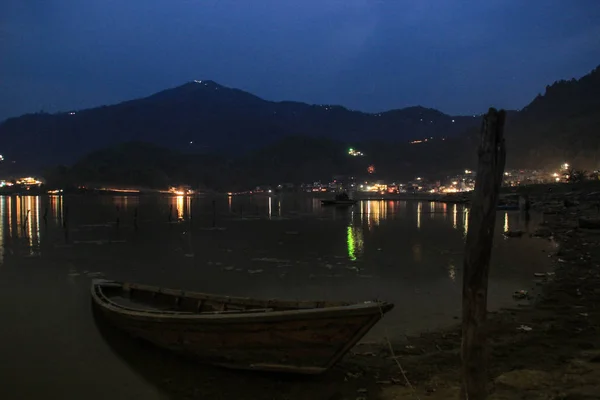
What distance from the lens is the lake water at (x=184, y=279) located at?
931 centimetres

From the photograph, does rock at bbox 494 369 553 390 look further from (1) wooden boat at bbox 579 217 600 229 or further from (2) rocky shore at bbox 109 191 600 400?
(1) wooden boat at bbox 579 217 600 229

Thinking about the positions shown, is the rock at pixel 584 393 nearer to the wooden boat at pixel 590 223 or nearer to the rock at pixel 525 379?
the rock at pixel 525 379

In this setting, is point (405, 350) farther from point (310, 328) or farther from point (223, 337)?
point (223, 337)

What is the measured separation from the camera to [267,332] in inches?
293

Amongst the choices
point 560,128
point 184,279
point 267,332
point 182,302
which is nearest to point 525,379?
point 267,332

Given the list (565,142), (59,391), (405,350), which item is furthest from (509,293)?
(565,142)

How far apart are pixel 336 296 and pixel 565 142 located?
5749 inches

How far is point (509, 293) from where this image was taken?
14352 millimetres

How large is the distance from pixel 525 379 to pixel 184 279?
15062mm

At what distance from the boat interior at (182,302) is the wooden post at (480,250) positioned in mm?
2266

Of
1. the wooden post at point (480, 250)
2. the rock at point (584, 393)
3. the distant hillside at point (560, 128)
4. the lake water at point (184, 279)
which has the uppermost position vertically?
the distant hillside at point (560, 128)

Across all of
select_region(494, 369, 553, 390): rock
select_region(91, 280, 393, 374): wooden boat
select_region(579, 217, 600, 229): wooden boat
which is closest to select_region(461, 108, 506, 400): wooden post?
select_region(494, 369, 553, 390): rock

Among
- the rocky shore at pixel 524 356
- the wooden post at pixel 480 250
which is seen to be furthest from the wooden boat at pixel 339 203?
the wooden post at pixel 480 250

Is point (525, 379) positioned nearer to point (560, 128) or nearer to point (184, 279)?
point (184, 279)
